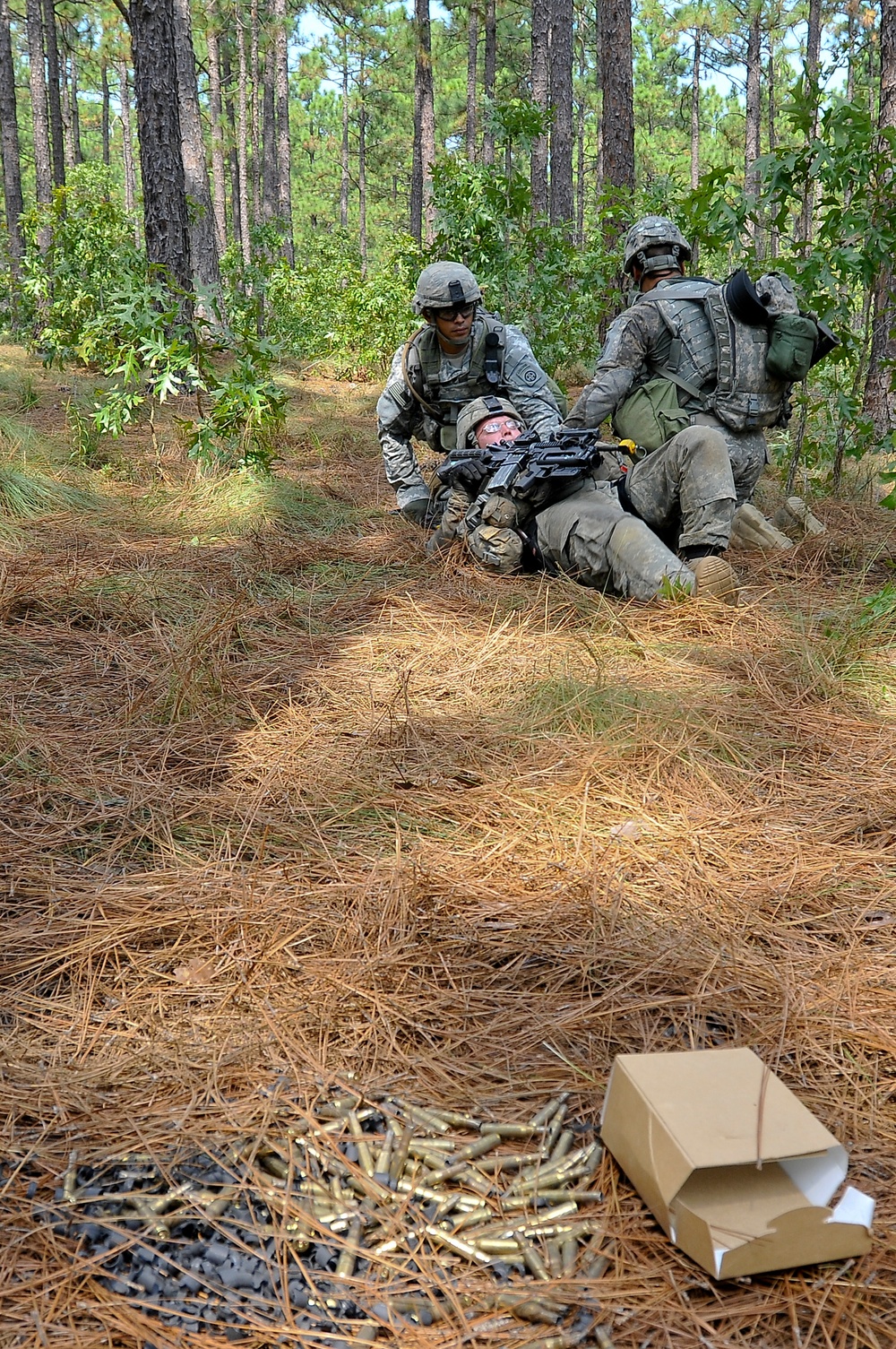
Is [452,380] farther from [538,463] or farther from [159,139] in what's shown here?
[159,139]

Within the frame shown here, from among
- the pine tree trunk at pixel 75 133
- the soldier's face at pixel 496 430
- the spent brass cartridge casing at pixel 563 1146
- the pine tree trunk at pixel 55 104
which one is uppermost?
the pine tree trunk at pixel 75 133

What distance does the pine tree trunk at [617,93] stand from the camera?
7277mm

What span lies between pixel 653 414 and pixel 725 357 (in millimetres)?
382

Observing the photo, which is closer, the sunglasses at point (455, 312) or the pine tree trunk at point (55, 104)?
the sunglasses at point (455, 312)

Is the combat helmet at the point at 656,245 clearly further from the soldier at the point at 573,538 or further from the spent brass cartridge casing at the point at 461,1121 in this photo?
the spent brass cartridge casing at the point at 461,1121

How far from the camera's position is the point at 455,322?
15.8 feet

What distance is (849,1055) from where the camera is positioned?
1.72 metres

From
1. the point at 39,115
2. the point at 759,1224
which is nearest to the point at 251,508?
the point at 759,1224

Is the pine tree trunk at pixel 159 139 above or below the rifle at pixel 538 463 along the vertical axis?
above

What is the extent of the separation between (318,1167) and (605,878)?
911 millimetres

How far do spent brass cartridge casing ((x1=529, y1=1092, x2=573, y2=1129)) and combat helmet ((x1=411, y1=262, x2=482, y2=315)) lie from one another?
12.7ft

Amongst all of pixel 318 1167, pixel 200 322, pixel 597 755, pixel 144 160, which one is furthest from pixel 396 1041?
pixel 144 160

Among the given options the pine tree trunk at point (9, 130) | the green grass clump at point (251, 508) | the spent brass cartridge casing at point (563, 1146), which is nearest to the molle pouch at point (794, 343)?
the green grass clump at point (251, 508)

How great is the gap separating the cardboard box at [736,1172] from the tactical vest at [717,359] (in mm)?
3481
